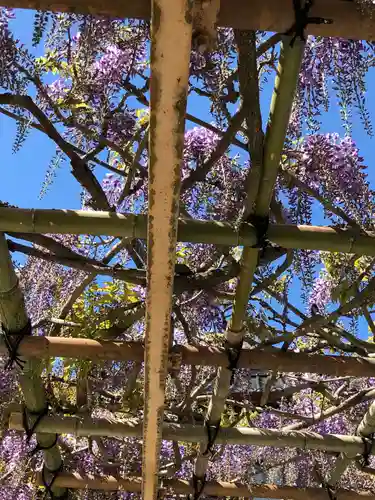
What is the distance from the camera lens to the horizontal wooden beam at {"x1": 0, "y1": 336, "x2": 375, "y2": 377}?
212 cm

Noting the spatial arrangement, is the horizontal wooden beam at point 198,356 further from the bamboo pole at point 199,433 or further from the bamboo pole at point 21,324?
the bamboo pole at point 199,433

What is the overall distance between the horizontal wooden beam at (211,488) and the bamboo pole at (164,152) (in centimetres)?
166

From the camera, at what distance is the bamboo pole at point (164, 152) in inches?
34.3

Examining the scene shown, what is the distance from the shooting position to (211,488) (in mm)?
3250

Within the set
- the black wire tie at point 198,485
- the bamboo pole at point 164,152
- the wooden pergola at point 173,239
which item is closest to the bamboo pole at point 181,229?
the wooden pergola at point 173,239

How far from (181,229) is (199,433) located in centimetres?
141

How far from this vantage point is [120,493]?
3664mm

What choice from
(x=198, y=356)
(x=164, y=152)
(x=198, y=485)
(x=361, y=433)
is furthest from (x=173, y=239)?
(x=198, y=485)

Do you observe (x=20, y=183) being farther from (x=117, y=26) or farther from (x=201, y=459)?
(x=201, y=459)

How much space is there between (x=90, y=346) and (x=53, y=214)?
25.8 inches

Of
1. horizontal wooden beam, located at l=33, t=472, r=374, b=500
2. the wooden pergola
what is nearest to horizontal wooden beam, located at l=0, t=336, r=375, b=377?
the wooden pergola

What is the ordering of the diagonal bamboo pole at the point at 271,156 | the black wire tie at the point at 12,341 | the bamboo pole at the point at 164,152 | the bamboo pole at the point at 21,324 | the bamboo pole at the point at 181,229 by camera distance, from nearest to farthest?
1. the bamboo pole at the point at 164,152
2. the diagonal bamboo pole at the point at 271,156
3. the bamboo pole at the point at 181,229
4. the bamboo pole at the point at 21,324
5. the black wire tie at the point at 12,341

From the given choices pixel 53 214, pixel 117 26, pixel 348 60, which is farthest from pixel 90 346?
pixel 348 60

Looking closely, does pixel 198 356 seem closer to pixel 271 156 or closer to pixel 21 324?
pixel 21 324
